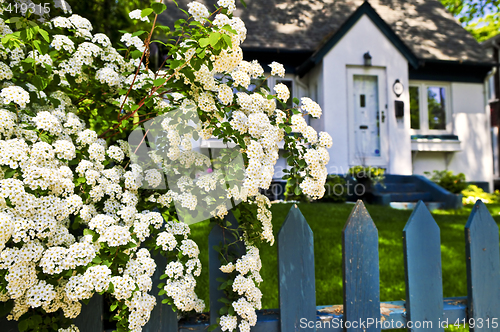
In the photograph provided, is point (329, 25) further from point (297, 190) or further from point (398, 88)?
point (297, 190)

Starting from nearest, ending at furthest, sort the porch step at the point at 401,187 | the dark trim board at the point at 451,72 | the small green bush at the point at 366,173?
the small green bush at the point at 366,173, the porch step at the point at 401,187, the dark trim board at the point at 451,72

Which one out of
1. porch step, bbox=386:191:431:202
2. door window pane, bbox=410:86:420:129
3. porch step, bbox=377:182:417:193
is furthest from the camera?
door window pane, bbox=410:86:420:129

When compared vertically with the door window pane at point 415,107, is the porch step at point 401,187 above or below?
below

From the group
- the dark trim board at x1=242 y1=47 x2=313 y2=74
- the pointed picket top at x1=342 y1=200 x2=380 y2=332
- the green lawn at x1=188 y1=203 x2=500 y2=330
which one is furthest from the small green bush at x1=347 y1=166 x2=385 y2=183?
the pointed picket top at x1=342 y1=200 x2=380 y2=332

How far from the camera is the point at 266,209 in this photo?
147cm

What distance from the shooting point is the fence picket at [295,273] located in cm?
149

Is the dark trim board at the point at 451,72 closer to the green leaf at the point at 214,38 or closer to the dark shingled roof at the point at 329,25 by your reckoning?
the dark shingled roof at the point at 329,25

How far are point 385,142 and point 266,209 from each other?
8420 millimetres

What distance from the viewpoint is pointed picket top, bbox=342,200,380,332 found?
60.7 inches

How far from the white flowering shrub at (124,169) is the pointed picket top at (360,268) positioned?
0.32m

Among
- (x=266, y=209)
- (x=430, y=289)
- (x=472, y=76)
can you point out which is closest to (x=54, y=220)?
(x=266, y=209)

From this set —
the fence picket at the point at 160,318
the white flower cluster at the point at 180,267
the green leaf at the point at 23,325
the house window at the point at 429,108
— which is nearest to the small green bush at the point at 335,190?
the house window at the point at 429,108

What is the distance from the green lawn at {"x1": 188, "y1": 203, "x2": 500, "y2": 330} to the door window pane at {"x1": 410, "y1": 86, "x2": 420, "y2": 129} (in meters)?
5.58

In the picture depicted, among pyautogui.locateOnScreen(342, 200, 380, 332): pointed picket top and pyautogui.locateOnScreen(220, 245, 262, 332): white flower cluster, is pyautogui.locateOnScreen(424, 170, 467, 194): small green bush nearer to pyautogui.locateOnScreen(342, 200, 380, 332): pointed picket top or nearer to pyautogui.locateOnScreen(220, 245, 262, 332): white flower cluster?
pyautogui.locateOnScreen(342, 200, 380, 332): pointed picket top
